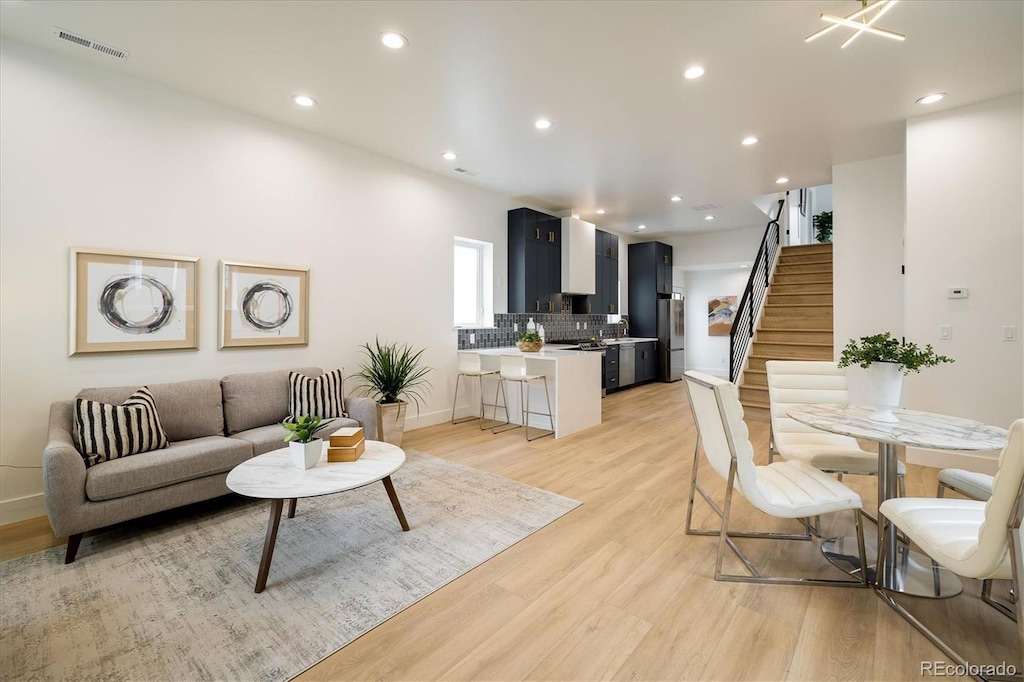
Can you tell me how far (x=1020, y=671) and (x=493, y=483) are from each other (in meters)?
2.74

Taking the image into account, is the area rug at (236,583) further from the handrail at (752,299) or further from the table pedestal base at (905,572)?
the handrail at (752,299)

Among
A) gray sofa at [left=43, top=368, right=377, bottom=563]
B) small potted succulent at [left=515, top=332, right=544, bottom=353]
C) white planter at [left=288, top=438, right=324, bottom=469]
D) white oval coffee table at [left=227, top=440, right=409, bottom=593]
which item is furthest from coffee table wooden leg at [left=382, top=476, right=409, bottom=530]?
small potted succulent at [left=515, top=332, right=544, bottom=353]

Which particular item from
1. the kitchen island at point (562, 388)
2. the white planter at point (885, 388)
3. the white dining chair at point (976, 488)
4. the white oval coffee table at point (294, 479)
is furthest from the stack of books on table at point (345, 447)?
the white dining chair at point (976, 488)

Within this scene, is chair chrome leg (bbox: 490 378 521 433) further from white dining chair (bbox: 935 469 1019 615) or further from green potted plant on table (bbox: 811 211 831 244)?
green potted plant on table (bbox: 811 211 831 244)

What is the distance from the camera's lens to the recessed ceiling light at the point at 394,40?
2.71m

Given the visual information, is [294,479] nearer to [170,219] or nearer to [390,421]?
[390,421]

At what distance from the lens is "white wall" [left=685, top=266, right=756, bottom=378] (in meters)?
9.59

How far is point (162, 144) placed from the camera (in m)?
3.37

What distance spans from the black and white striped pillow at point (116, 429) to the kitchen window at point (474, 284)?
351 cm

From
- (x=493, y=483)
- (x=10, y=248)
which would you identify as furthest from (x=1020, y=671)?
(x=10, y=248)

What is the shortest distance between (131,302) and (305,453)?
6.62 feet

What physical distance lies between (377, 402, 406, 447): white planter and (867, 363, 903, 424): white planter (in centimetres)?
362

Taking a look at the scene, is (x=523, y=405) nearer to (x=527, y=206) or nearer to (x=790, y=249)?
(x=527, y=206)

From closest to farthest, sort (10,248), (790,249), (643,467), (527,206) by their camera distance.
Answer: (10,248) < (643,467) < (527,206) < (790,249)
